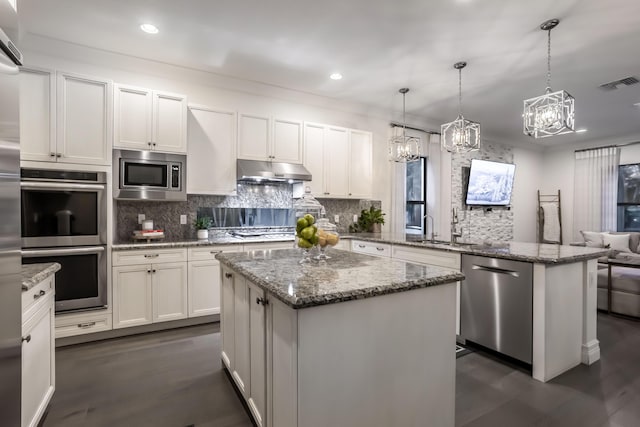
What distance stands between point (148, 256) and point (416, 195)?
451 cm

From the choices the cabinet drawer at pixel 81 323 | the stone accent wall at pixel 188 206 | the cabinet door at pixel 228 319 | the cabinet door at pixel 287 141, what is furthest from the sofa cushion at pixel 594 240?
the cabinet drawer at pixel 81 323


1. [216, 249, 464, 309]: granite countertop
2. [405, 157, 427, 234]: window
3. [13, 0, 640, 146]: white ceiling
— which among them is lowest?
[216, 249, 464, 309]: granite countertop

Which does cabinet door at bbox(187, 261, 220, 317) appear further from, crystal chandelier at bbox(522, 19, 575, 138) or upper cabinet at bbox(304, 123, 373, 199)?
crystal chandelier at bbox(522, 19, 575, 138)

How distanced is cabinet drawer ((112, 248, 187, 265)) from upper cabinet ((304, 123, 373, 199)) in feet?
6.32

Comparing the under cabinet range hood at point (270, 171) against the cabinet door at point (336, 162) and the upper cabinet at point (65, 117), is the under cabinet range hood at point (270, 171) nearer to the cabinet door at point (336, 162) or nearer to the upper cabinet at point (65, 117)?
the cabinet door at point (336, 162)

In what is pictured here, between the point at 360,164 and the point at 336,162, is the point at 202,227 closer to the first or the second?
the point at 336,162

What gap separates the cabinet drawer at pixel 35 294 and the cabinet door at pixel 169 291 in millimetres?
1273

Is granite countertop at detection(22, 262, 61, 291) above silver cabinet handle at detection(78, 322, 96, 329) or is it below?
above

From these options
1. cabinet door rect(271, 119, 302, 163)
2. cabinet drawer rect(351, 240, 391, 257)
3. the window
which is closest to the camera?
cabinet drawer rect(351, 240, 391, 257)

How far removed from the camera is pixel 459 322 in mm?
3047

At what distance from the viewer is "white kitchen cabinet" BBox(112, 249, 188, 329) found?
10.2ft

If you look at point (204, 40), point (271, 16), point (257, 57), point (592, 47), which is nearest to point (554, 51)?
point (592, 47)

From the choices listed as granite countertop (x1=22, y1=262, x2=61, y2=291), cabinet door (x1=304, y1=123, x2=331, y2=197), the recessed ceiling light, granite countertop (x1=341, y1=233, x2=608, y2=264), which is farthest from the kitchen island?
cabinet door (x1=304, y1=123, x2=331, y2=197)

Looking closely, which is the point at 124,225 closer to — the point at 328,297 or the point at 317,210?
the point at 317,210
